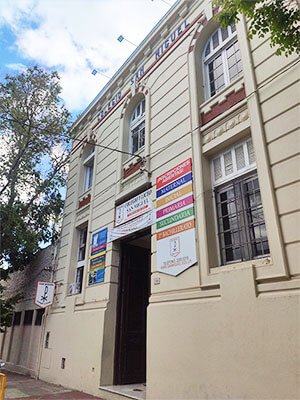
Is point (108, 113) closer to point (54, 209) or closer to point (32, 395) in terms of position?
point (54, 209)

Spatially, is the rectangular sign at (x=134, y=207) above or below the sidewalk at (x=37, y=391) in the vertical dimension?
above

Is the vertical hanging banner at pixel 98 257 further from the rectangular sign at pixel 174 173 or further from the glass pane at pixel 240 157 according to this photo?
the glass pane at pixel 240 157

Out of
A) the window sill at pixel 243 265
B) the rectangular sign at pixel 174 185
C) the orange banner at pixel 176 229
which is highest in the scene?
the rectangular sign at pixel 174 185

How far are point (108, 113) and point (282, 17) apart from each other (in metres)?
9.27

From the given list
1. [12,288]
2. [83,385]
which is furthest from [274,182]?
[12,288]

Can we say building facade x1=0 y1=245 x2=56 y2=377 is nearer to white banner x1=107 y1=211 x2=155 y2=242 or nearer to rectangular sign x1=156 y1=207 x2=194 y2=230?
white banner x1=107 y1=211 x2=155 y2=242

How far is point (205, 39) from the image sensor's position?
9117mm

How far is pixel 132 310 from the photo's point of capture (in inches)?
382

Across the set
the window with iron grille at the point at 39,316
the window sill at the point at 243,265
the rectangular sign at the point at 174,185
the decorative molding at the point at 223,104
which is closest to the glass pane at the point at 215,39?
the decorative molding at the point at 223,104

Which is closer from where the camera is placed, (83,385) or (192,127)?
(192,127)

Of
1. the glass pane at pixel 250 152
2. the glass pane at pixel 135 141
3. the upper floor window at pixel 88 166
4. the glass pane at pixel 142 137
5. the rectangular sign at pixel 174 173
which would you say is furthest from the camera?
the upper floor window at pixel 88 166

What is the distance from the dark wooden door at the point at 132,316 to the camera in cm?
902

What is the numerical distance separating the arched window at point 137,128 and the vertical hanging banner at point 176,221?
10.0 feet

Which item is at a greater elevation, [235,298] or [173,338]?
[235,298]
